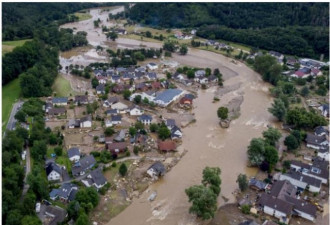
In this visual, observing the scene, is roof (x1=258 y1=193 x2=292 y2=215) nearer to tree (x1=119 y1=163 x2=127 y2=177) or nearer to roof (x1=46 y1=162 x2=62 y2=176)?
tree (x1=119 y1=163 x2=127 y2=177)

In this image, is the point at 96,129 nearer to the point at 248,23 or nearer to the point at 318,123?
the point at 318,123

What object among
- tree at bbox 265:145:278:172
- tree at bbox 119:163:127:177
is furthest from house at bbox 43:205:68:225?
tree at bbox 265:145:278:172

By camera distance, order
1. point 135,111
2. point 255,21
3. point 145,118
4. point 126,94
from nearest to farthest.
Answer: point 145,118 → point 135,111 → point 126,94 → point 255,21

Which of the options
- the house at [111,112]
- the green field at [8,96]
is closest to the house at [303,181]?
the house at [111,112]

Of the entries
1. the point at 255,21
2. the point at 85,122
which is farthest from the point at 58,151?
the point at 255,21

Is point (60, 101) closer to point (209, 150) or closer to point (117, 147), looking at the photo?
point (117, 147)

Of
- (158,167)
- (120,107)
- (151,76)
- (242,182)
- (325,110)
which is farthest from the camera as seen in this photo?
(151,76)

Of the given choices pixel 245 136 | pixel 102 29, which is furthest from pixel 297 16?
pixel 245 136
